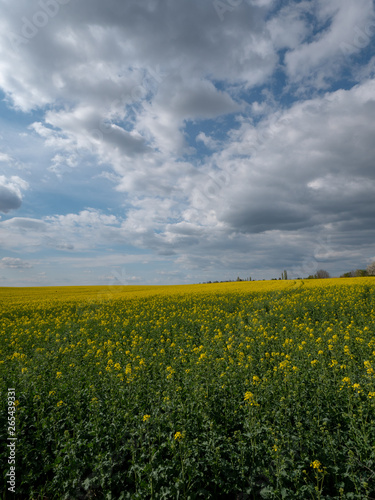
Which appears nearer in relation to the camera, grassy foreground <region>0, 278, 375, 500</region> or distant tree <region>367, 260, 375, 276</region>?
grassy foreground <region>0, 278, 375, 500</region>

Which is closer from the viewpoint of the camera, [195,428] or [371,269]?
[195,428]

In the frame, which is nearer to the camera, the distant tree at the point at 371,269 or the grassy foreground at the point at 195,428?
the grassy foreground at the point at 195,428

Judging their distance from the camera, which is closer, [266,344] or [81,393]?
[81,393]

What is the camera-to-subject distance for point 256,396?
5438 mm

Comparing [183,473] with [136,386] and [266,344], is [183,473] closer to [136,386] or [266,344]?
[136,386]

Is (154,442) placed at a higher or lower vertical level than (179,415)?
lower

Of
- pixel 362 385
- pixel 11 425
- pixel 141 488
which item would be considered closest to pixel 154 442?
pixel 141 488

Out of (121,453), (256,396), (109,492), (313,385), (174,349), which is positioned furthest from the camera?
(174,349)

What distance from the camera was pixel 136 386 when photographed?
5949 millimetres

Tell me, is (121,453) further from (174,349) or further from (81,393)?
(174,349)

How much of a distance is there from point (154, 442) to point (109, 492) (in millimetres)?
1145

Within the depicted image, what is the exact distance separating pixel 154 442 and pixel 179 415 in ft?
1.89

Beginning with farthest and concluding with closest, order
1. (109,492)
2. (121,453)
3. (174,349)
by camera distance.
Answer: (174,349), (121,453), (109,492)

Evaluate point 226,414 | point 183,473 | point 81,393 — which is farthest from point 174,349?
point 183,473
